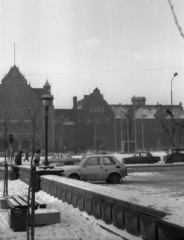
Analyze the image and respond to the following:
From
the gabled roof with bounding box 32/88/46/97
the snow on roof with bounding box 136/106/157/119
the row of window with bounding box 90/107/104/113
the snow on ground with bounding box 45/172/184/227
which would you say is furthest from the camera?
the snow on roof with bounding box 136/106/157/119

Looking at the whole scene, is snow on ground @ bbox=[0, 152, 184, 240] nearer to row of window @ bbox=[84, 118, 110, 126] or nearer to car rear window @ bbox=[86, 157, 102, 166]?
car rear window @ bbox=[86, 157, 102, 166]

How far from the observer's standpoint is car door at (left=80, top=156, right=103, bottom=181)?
20.5 m

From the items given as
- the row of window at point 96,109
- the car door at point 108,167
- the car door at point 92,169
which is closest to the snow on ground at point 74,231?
the car door at point 92,169

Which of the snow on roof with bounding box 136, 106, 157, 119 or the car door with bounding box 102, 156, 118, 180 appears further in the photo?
the snow on roof with bounding box 136, 106, 157, 119

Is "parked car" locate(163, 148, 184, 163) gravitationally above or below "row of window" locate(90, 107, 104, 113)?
below

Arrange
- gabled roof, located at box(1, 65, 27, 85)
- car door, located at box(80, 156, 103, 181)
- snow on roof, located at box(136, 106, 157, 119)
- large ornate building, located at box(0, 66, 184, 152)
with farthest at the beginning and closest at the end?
snow on roof, located at box(136, 106, 157, 119) → large ornate building, located at box(0, 66, 184, 152) → gabled roof, located at box(1, 65, 27, 85) → car door, located at box(80, 156, 103, 181)

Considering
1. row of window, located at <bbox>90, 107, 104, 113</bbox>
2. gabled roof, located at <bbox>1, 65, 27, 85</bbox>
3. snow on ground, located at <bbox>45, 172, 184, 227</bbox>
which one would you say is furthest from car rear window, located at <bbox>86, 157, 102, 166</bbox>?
row of window, located at <bbox>90, 107, 104, 113</bbox>

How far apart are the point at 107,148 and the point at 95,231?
96451mm

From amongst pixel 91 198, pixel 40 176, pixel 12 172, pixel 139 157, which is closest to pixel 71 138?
pixel 139 157

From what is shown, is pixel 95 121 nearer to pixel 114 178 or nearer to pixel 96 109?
pixel 96 109

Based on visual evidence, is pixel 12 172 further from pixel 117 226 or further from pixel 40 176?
pixel 117 226

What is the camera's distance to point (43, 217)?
29.9ft

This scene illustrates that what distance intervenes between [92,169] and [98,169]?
33 centimetres

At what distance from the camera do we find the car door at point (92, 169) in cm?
2050
